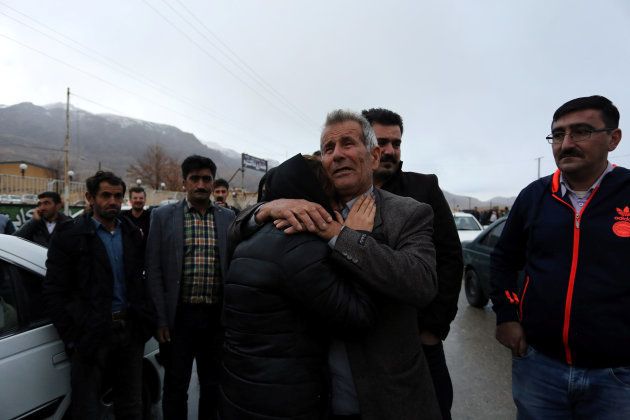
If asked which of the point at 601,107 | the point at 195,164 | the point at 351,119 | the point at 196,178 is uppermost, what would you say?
the point at 601,107

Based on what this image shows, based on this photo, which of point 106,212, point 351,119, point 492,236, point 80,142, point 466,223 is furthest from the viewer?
point 80,142

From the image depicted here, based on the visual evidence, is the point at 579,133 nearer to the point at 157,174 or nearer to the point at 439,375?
the point at 439,375

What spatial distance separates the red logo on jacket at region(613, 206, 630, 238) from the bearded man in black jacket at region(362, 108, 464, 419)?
2.17 ft

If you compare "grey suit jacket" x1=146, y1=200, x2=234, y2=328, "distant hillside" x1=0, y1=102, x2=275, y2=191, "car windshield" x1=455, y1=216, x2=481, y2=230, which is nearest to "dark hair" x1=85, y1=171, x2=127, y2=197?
"grey suit jacket" x1=146, y1=200, x2=234, y2=328

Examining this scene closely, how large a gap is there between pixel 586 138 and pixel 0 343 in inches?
125

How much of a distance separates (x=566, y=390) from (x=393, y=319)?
1040 mm

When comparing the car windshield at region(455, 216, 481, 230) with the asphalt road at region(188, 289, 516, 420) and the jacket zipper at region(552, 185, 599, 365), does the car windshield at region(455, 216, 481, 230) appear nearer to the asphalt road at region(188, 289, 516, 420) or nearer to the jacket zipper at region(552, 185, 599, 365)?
the asphalt road at region(188, 289, 516, 420)

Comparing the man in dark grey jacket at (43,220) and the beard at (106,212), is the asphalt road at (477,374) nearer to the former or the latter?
the beard at (106,212)

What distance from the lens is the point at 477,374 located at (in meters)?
3.66

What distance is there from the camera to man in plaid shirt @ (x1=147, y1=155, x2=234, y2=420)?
254cm

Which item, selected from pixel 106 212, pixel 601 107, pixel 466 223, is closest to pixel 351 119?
pixel 601 107

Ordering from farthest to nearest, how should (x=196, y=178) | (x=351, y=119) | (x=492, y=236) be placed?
(x=492, y=236) < (x=196, y=178) < (x=351, y=119)

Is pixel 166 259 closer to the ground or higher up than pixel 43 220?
higher up

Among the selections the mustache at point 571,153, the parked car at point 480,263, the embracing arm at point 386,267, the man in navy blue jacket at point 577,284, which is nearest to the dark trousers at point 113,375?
the embracing arm at point 386,267
